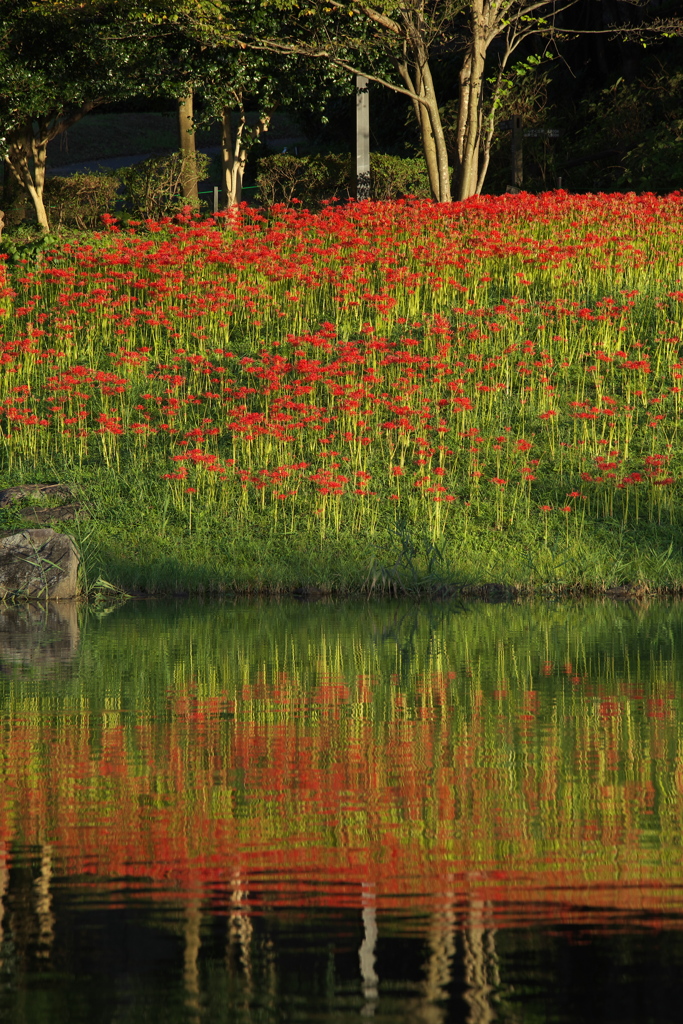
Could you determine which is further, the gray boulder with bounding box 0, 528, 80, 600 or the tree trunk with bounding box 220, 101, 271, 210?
the tree trunk with bounding box 220, 101, 271, 210

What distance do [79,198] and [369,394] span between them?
19.2 metres

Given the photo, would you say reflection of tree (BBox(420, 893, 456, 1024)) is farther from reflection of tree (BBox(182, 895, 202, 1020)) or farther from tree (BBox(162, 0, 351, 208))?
tree (BBox(162, 0, 351, 208))

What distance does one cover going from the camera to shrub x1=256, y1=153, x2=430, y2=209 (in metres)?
31.9

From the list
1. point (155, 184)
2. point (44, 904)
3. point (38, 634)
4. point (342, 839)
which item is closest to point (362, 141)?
point (155, 184)

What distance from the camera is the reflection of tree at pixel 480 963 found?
3.77 m

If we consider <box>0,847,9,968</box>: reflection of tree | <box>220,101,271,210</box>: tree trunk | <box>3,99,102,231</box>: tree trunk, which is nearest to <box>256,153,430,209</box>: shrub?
<box>220,101,271,210</box>: tree trunk

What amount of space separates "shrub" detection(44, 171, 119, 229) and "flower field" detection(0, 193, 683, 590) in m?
10.4

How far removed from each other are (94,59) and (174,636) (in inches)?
708

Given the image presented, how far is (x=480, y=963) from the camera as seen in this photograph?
4031mm

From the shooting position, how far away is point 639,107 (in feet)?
107

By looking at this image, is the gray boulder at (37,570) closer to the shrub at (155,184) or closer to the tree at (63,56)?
the tree at (63,56)

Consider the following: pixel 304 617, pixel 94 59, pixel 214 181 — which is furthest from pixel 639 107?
pixel 304 617

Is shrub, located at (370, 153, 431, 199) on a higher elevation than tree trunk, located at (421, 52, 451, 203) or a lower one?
higher

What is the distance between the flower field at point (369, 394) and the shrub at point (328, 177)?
869 centimetres
